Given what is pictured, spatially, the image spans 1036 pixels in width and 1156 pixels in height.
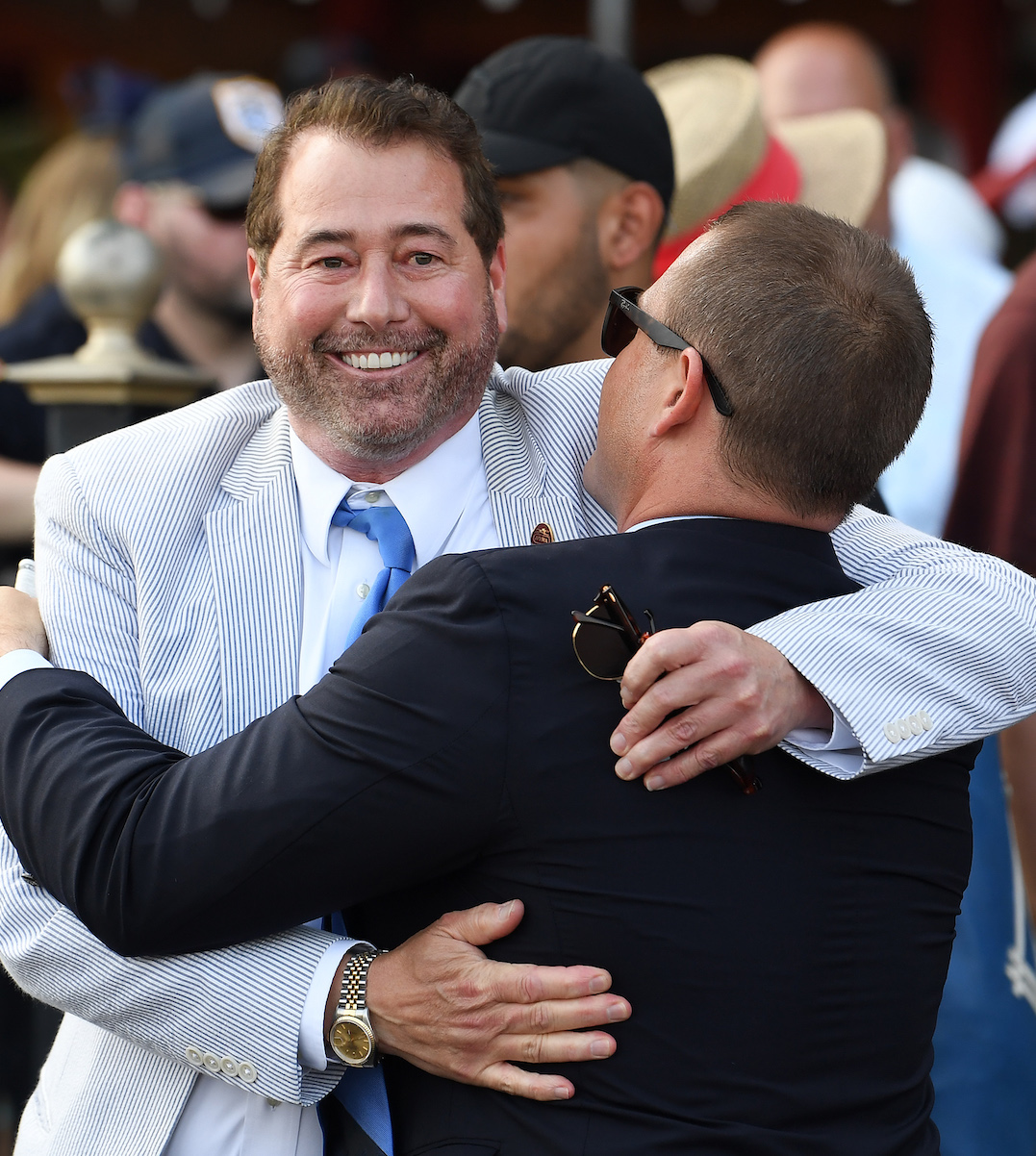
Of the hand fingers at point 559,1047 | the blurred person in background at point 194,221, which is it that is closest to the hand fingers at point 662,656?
the hand fingers at point 559,1047

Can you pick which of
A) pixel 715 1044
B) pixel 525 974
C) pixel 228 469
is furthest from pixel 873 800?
pixel 228 469

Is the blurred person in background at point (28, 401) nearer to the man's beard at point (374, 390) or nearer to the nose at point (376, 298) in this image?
the man's beard at point (374, 390)

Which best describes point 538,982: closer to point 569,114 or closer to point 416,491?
point 416,491

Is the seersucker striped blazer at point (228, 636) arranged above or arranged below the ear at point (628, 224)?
below

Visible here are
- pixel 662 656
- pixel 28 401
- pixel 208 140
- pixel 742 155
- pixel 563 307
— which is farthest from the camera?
pixel 208 140

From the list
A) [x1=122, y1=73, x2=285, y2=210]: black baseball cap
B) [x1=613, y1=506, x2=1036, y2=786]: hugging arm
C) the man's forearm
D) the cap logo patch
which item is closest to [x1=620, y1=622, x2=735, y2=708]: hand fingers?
[x1=613, y1=506, x2=1036, y2=786]: hugging arm

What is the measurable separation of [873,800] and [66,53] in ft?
40.1

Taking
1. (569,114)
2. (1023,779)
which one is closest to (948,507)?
(1023,779)

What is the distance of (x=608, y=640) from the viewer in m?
1.53

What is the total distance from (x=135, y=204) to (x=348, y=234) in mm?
2788

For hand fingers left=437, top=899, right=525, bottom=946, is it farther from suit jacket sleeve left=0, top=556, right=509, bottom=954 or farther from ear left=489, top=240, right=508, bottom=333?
ear left=489, top=240, right=508, bottom=333

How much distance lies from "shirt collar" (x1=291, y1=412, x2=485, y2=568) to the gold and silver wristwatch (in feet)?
2.02

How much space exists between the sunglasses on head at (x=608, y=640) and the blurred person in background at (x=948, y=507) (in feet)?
3.07

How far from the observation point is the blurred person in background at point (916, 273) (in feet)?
12.2
